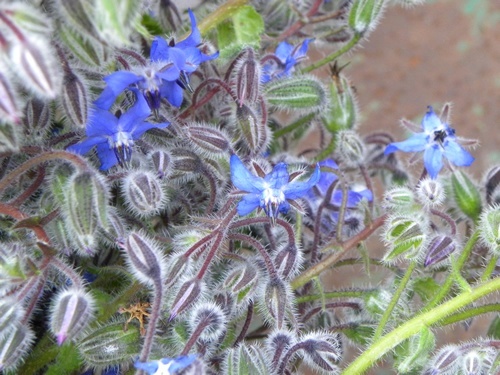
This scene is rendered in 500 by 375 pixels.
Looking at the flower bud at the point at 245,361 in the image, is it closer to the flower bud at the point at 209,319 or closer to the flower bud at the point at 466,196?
the flower bud at the point at 209,319

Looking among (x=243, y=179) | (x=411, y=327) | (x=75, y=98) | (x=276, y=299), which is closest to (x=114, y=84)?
(x=75, y=98)

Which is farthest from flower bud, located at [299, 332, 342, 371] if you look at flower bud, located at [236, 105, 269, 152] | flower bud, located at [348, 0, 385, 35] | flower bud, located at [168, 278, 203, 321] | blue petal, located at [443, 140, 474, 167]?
flower bud, located at [348, 0, 385, 35]

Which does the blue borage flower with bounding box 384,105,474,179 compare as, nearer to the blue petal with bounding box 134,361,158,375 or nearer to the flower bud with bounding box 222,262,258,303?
the flower bud with bounding box 222,262,258,303

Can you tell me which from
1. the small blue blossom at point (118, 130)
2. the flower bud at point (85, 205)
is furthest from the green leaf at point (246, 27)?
the flower bud at point (85, 205)

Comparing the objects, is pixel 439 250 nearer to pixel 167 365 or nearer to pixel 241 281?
pixel 241 281

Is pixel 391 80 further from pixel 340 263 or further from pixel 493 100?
pixel 340 263

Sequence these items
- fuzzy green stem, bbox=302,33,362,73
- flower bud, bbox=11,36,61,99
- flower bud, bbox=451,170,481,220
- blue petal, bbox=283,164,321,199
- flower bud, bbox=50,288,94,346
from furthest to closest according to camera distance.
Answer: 1. fuzzy green stem, bbox=302,33,362,73
2. flower bud, bbox=451,170,481,220
3. blue petal, bbox=283,164,321,199
4. flower bud, bbox=50,288,94,346
5. flower bud, bbox=11,36,61,99
